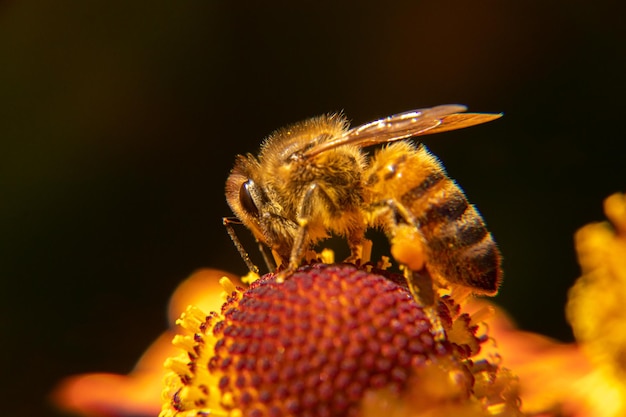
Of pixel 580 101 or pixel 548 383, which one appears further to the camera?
pixel 580 101

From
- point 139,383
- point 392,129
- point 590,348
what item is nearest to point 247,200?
point 392,129

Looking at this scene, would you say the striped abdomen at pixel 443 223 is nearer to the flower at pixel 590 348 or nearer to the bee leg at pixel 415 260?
the bee leg at pixel 415 260

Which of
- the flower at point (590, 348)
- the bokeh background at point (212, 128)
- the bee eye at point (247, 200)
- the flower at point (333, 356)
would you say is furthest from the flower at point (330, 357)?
the bokeh background at point (212, 128)

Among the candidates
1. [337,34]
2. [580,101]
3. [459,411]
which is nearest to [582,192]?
[580,101]

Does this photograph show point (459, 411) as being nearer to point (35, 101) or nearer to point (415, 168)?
point (415, 168)

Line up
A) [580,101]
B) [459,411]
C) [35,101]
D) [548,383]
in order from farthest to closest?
1. [580,101]
2. [35,101]
3. [548,383]
4. [459,411]

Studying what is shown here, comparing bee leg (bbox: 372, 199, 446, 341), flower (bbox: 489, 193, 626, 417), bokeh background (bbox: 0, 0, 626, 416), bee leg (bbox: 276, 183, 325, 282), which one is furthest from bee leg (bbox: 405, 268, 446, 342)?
bokeh background (bbox: 0, 0, 626, 416)

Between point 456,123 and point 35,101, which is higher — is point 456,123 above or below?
below
